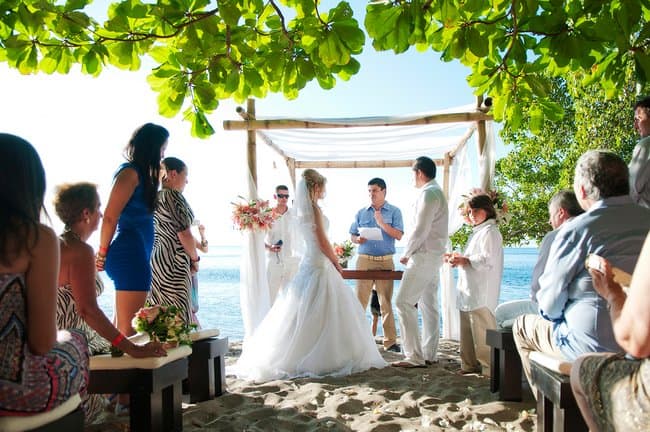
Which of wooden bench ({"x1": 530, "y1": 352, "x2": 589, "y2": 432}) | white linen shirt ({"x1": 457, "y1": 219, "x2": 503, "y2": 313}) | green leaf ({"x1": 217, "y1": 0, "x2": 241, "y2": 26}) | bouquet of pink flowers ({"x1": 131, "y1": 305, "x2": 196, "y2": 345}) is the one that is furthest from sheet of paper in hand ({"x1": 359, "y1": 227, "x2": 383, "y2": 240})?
green leaf ({"x1": 217, "y1": 0, "x2": 241, "y2": 26})

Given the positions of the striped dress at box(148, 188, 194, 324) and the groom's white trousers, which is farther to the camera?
Answer: the groom's white trousers

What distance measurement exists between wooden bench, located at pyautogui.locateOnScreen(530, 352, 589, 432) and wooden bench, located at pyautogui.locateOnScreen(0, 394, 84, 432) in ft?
6.93

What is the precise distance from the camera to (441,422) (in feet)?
11.4

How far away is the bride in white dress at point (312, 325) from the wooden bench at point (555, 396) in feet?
7.55

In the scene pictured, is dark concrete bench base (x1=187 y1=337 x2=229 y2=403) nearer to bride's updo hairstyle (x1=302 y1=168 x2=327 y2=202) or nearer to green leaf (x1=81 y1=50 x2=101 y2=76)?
bride's updo hairstyle (x1=302 y1=168 x2=327 y2=202)

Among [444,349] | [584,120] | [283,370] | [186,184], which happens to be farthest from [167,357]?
[584,120]

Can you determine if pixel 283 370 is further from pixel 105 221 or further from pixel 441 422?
pixel 105 221

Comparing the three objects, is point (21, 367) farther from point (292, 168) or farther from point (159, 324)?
point (292, 168)

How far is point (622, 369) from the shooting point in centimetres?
185

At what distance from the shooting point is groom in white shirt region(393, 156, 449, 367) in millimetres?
5488

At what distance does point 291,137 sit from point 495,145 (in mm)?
2635

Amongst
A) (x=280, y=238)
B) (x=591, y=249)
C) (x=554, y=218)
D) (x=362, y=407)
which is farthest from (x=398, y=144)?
(x=591, y=249)

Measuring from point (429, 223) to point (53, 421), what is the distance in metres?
4.11

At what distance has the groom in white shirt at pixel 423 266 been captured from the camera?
549cm
